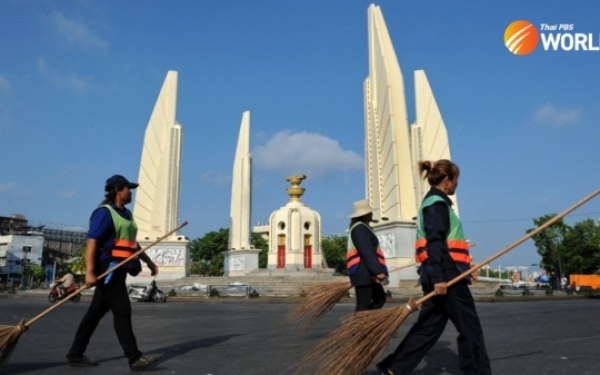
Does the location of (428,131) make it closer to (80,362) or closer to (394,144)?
(394,144)

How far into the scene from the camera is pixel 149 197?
33.6 metres

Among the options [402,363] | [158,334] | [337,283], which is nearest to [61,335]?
[158,334]

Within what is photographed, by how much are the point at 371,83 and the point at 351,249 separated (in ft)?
87.0

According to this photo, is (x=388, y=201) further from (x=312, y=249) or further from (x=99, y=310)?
(x=99, y=310)

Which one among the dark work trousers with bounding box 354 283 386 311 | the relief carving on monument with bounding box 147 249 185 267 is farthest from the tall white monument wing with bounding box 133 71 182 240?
the dark work trousers with bounding box 354 283 386 311

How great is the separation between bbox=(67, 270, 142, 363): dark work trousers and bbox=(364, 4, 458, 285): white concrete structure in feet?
65.9

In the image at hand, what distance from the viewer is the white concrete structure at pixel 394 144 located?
24656mm

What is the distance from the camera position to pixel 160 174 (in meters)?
33.9

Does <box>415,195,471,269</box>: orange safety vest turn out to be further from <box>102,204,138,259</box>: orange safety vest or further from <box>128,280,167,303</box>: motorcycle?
<box>128,280,167,303</box>: motorcycle

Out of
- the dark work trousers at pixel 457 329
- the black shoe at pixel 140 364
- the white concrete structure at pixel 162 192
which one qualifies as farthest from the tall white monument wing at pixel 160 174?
the dark work trousers at pixel 457 329

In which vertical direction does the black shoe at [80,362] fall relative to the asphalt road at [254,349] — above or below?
above

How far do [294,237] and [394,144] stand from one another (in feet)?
50.3

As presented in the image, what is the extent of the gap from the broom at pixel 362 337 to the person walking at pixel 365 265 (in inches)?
45.2

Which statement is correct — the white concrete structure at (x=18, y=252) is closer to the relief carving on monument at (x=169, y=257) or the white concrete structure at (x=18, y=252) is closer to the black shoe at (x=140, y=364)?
the relief carving on monument at (x=169, y=257)
